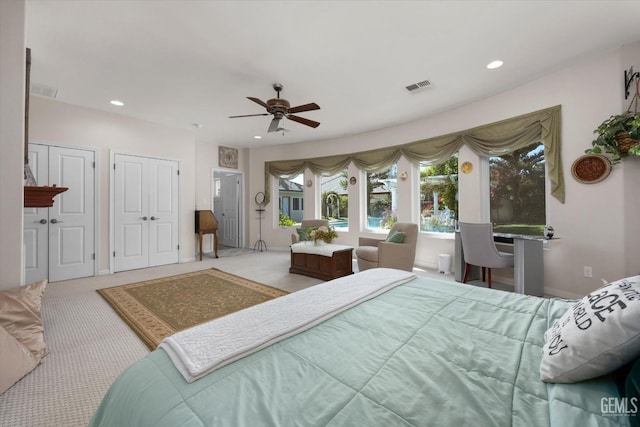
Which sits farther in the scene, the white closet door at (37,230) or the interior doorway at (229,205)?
the interior doorway at (229,205)

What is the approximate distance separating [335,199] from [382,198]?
1.30 metres

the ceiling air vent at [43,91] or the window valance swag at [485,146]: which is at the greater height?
the ceiling air vent at [43,91]

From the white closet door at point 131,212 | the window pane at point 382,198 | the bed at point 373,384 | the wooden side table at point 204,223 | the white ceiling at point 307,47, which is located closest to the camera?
the bed at point 373,384

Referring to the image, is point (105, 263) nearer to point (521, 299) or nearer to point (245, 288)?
point (245, 288)

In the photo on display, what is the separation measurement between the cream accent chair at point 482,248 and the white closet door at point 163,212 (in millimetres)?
5271

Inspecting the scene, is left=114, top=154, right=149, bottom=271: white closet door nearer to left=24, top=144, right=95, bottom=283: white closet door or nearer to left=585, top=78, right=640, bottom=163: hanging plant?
left=24, top=144, right=95, bottom=283: white closet door

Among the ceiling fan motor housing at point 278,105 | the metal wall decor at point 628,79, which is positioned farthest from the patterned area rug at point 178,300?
the metal wall decor at point 628,79

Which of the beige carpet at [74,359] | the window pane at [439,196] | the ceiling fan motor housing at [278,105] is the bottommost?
the beige carpet at [74,359]

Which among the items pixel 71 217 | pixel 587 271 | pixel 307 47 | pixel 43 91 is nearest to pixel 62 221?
pixel 71 217

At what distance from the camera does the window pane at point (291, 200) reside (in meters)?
7.17

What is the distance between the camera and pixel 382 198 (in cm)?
576

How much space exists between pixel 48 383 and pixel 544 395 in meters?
2.69

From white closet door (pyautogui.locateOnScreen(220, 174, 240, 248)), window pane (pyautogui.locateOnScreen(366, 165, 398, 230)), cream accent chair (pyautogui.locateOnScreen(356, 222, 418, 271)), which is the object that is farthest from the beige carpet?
white closet door (pyautogui.locateOnScreen(220, 174, 240, 248))

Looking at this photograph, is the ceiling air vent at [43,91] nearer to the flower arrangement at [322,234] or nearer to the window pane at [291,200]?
the flower arrangement at [322,234]
